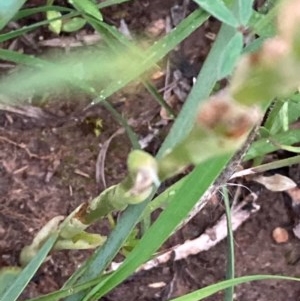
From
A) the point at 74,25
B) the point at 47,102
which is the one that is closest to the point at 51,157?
the point at 47,102

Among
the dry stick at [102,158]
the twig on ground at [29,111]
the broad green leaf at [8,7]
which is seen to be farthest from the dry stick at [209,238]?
the broad green leaf at [8,7]

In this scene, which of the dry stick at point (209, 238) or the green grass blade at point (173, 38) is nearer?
the green grass blade at point (173, 38)

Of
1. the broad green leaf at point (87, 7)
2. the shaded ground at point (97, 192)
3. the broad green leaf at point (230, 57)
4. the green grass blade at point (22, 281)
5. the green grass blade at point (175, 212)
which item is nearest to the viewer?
the broad green leaf at point (230, 57)

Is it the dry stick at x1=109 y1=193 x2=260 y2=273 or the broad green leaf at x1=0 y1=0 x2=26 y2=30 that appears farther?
the dry stick at x1=109 y1=193 x2=260 y2=273

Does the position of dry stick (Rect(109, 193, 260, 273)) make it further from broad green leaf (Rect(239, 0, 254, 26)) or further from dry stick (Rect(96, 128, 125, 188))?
broad green leaf (Rect(239, 0, 254, 26))

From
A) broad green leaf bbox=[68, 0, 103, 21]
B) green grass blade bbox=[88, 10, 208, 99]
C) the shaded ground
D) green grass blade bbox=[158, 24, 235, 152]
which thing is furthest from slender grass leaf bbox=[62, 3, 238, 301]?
the shaded ground

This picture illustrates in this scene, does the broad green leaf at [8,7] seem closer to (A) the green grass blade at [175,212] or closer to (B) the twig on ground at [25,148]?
(A) the green grass blade at [175,212]

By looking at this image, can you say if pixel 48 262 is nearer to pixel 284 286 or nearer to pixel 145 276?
pixel 145 276
